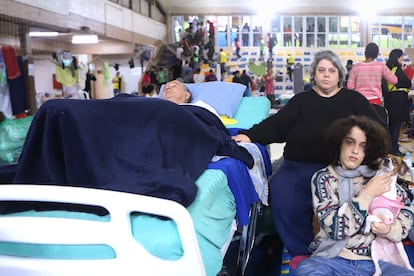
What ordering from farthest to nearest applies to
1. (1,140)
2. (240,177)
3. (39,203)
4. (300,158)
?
(1,140) < (300,158) < (240,177) < (39,203)

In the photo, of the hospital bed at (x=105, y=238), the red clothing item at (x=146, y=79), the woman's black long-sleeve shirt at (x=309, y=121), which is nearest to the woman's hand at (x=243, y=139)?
the woman's black long-sleeve shirt at (x=309, y=121)

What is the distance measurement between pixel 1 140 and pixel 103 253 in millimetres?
3897

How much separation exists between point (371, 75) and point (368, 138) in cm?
282

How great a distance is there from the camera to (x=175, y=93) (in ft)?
10.7

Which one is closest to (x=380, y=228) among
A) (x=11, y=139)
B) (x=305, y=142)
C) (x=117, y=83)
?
(x=305, y=142)

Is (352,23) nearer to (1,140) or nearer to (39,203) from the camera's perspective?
(1,140)

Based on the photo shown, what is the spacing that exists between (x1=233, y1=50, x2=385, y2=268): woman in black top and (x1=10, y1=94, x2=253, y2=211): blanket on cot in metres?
0.62

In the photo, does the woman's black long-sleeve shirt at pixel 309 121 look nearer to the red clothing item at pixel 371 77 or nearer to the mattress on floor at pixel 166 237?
the mattress on floor at pixel 166 237

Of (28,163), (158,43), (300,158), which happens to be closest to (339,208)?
(300,158)

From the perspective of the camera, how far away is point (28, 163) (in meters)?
1.68

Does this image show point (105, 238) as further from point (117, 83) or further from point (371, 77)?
point (117, 83)

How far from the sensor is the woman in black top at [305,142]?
7.57ft

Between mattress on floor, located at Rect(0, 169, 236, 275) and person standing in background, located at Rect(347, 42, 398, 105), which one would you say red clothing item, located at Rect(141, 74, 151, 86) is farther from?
mattress on floor, located at Rect(0, 169, 236, 275)

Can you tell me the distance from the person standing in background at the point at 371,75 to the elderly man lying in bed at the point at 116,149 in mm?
2964
